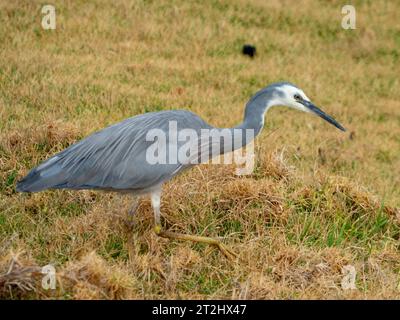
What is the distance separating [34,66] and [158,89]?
1970 mm

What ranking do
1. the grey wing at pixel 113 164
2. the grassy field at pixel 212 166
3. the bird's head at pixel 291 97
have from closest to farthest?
the grassy field at pixel 212 166, the grey wing at pixel 113 164, the bird's head at pixel 291 97

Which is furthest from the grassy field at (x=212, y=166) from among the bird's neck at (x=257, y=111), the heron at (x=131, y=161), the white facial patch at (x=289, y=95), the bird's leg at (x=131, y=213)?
the white facial patch at (x=289, y=95)

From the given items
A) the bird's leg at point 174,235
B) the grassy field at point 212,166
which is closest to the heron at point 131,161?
the bird's leg at point 174,235

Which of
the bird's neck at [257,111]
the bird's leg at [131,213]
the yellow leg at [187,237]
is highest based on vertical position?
the bird's neck at [257,111]

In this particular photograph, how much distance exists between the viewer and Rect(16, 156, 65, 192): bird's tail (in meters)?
5.75

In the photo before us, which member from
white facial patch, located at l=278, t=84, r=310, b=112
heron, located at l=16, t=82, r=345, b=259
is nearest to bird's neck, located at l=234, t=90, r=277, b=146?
heron, located at l=16, t=82, r=345, b=259

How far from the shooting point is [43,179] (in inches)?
228

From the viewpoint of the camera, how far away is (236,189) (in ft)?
22.6

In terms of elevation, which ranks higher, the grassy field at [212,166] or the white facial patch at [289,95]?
the white facial patch at [289,95]

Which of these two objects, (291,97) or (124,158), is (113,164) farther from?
(291,97)

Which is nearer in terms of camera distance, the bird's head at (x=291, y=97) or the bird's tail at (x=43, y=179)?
the bird's tail at (x=43, y=179)

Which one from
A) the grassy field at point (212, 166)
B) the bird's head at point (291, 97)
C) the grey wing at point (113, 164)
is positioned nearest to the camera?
the grassy field at point (212, 166)

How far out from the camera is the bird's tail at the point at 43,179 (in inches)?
226

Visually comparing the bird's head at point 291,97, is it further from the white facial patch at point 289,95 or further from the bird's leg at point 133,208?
the bird's leg at point 133,208
